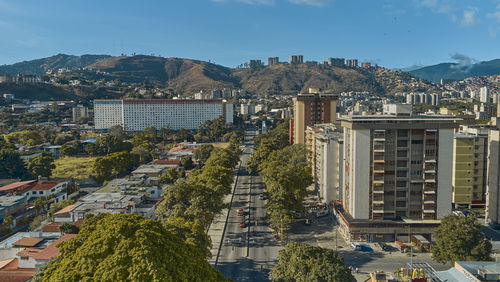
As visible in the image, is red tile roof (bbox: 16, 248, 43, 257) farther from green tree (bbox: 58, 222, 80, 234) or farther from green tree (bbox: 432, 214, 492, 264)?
green tree (bbox: 432, 214, 492, 264)

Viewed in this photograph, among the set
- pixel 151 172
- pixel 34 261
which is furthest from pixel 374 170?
Result: pixel 151 172

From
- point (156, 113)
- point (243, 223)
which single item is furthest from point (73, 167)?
point (156, 113)

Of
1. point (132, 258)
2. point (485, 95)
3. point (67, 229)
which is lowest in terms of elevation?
point (67, 229)

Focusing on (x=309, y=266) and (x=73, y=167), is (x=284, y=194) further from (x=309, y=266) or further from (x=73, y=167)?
(x=73, y=167)

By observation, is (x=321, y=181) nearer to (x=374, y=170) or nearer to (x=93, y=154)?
(x=374, y=170)

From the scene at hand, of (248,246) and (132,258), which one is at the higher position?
(132,258)

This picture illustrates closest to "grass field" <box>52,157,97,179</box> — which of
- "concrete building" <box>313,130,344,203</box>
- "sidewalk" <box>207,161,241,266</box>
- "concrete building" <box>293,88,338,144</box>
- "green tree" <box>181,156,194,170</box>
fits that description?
"green tree" <box>181,156,194,170</box>
